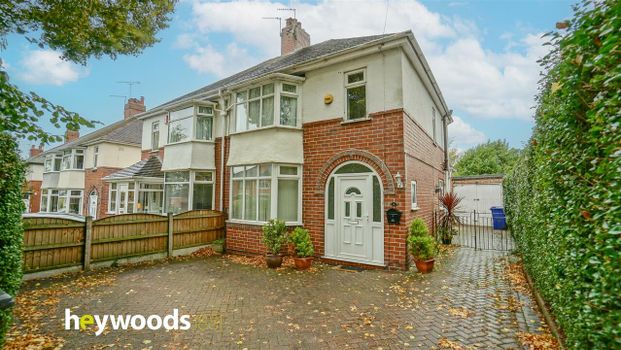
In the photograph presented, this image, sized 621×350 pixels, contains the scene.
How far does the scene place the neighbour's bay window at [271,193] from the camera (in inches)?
375

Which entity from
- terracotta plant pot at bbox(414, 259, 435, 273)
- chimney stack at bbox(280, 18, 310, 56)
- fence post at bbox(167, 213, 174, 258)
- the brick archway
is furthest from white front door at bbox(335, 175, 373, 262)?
chimney stack at bbox(280, 18, 310, 56)

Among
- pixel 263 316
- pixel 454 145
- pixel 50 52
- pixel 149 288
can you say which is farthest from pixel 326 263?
pixel 454 145

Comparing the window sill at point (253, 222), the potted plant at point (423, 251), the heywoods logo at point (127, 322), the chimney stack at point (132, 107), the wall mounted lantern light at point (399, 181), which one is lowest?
the heywoods logo at point (127, 322)

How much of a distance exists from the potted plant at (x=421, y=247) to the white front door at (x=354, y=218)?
119cm

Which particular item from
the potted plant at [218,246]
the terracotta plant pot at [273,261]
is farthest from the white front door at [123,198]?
the terracotta plant pot at [273,261]

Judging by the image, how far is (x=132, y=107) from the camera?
25031 mm

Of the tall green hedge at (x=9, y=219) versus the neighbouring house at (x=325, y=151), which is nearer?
the tall green hedge at (x=9, y=219)

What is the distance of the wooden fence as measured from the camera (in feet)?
23.8

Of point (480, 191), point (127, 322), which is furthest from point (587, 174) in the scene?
point (480, 191)

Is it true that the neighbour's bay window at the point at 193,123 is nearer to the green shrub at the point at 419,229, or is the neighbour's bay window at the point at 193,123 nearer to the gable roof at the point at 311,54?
the gable roof at the point at 311,54

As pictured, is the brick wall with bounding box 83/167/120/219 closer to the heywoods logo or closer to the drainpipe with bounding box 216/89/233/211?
the drainpipe with bounding box 216/89/233/211

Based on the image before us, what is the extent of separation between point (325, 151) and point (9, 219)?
7216 millimetres

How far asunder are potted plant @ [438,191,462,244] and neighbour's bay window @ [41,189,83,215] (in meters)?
24.1

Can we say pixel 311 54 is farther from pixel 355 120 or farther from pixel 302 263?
pixel 302 263
